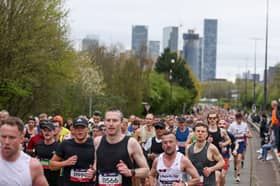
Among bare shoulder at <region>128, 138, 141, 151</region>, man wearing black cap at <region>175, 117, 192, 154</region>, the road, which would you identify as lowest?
the road

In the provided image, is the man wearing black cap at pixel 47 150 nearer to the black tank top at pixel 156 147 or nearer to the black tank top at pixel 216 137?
the black tank top at pixel 156 147

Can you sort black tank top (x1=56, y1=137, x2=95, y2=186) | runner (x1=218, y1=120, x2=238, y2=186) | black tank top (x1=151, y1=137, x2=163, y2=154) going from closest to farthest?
black tank top (x1=56, y1=137, x2=95, y2=186), black tank top (x1=151, y1=137, x2=163, y2=154), runner (x1=218, y1=120, x2=238, y2=186)

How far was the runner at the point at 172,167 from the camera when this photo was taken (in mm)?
8406

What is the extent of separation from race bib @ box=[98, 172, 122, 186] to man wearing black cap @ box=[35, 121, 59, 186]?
2.66 meters

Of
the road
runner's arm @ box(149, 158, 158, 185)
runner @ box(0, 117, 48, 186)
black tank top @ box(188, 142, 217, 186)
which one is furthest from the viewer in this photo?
the road

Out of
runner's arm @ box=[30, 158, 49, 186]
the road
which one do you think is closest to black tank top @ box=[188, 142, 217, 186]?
runner's arm @ box=[30, 158, 49, 186]

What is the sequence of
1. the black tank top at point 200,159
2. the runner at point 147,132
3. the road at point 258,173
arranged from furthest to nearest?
the road at point 258,173 → the runner at point 147,132 → the black tank top at point 200,159

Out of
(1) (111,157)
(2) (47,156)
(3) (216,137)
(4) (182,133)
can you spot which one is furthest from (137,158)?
(4) (182,133)

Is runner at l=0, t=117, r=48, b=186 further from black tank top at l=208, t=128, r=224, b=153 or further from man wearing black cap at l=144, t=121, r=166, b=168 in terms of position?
black tank top at l=208, t=128, r=224, b=153

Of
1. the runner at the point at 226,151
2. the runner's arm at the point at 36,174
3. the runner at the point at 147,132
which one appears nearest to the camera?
the runner's arm at the point at 36,174

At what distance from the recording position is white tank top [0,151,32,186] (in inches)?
221

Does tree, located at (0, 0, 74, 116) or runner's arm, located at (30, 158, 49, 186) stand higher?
tree, located at (0, 0, 74, 116)

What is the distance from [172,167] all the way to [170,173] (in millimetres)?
79

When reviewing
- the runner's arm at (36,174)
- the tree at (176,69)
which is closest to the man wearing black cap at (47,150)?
the runner's arm at (36,174)
